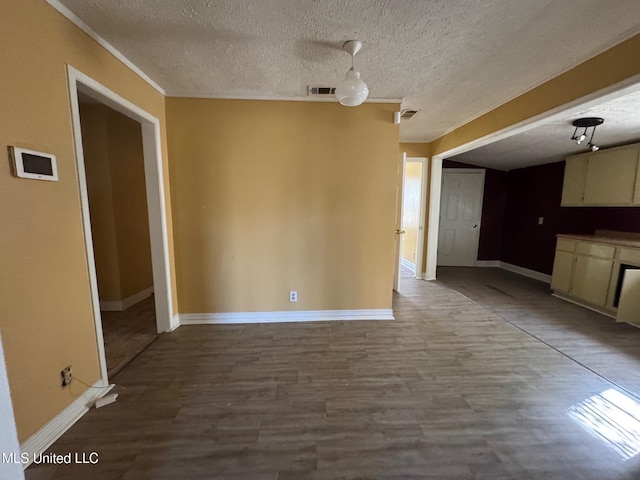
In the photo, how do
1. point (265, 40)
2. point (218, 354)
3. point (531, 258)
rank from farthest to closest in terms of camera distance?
point (531, 258) → point (218, 354) → point (265, 40)

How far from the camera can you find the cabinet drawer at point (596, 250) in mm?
3398

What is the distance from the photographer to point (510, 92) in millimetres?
2650

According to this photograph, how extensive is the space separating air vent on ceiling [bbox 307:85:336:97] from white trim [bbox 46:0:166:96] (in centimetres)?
152

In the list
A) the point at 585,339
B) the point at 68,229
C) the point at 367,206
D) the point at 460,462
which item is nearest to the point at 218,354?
the point at 68,229

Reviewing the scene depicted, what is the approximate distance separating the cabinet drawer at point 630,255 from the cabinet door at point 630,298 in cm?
18

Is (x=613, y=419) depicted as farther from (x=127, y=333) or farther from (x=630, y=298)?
(x=127, y=333)

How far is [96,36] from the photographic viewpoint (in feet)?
5.99

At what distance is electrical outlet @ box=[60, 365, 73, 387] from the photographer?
5.31ft

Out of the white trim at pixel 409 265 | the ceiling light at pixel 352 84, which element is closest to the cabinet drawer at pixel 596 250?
the white trim at pixel 409 265

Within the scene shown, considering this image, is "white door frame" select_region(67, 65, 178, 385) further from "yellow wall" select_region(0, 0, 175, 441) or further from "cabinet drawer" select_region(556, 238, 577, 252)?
"cabinet drawer" select_region(556, 238, 577, 252)

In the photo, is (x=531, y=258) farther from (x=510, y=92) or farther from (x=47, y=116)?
(x=47, y=116)

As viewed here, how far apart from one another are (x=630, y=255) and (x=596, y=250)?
0.41 metres

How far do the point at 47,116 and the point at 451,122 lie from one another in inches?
164

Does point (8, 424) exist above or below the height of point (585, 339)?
above
